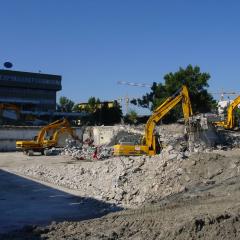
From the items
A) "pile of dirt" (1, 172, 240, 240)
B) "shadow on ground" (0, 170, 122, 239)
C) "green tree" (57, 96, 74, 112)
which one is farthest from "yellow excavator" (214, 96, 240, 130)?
"green tree" (57, 96, 74, 112)

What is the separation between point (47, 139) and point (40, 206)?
80.9 ft

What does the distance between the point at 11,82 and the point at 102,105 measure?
30.4 m

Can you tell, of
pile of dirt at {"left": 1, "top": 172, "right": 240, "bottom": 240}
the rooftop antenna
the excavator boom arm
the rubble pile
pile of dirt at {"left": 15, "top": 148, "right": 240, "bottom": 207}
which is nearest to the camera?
pile of dirt at {"left": 1, "top": 172, "right": 240, "bottom": 240}

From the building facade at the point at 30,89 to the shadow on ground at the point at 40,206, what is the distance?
90392 mm

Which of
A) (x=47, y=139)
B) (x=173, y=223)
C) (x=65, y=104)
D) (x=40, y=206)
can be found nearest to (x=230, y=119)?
→ (x=47, y=139)

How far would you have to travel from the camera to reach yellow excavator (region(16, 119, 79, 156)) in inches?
1624

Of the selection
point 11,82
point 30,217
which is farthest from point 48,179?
point 11,82

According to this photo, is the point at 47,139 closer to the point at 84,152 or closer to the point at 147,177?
the point at 84,152

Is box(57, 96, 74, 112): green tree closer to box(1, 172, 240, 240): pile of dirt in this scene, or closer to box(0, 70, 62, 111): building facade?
box(0, 70, 62, 111): building facade

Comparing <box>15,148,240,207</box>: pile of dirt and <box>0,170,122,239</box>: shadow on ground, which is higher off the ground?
<box>15,148,240,207</box>: pile of dirt

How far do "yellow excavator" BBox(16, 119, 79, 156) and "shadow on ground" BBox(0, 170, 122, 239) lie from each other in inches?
687

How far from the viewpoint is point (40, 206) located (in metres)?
18.5

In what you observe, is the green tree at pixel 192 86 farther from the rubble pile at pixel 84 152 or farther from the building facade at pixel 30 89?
the building facade at pixel 30 89

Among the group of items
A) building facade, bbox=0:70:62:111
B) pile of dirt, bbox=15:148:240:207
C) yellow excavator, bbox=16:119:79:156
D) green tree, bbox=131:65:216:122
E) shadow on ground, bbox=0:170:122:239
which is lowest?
shadow on ground, bbox=0:170:122:239
